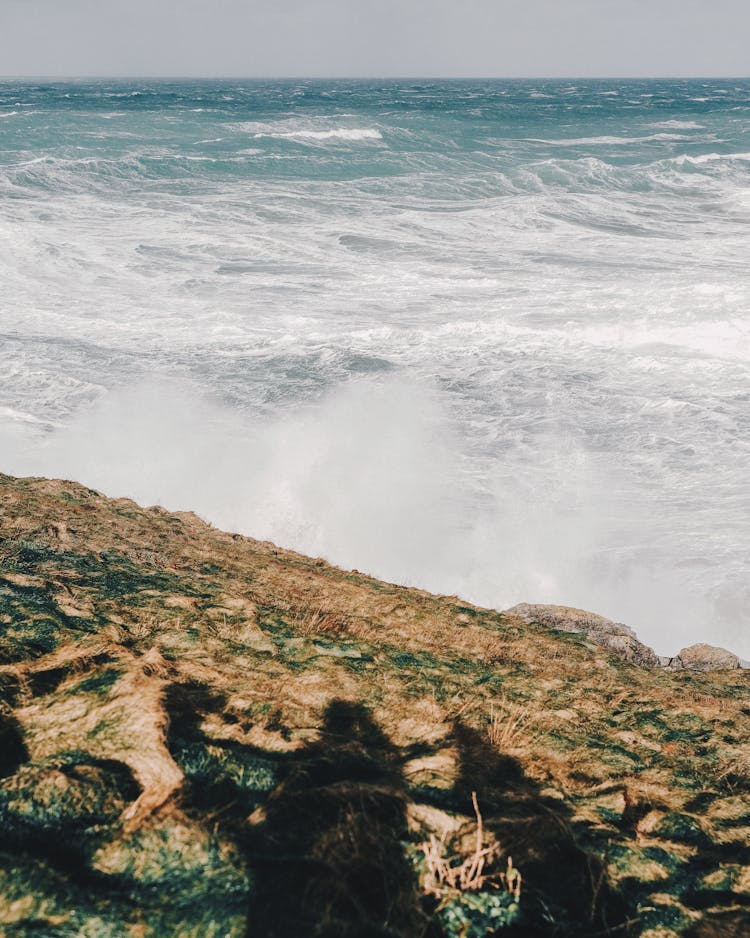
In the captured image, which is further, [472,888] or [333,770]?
[333,770]

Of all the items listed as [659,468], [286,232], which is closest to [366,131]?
[286,232]

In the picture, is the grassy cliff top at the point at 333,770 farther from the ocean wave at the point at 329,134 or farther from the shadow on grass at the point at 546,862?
the ocean wave at the point at 329,134

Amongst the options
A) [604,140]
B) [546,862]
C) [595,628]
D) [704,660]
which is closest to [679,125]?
[604,140]

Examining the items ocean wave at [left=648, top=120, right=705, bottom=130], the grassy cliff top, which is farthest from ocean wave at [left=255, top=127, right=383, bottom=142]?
the grassy cliff top

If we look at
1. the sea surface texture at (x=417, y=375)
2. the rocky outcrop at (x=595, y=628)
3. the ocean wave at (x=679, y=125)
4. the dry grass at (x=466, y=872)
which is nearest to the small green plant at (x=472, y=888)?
the dry grass at (x=466, y=872)

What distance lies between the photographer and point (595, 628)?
716cm

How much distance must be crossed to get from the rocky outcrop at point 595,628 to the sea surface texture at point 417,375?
395 centimetres

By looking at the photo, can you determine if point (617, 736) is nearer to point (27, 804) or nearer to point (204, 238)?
point (27, 804)

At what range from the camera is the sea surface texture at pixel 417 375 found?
1270 centimetres

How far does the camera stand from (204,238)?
30250mm

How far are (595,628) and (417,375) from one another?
12.1m

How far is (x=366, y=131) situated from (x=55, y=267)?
144ft

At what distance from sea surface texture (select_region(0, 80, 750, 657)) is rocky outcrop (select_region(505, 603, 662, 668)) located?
3951mm

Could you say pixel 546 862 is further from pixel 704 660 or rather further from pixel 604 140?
pixel 604 140
